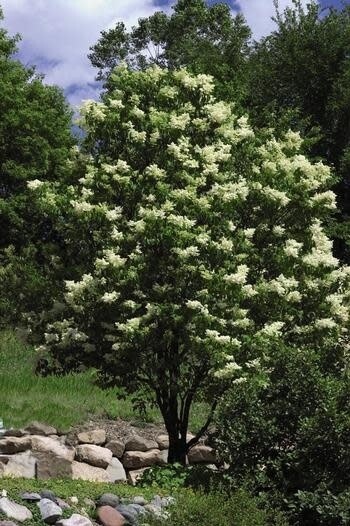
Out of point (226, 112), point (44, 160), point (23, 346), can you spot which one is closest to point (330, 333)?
point (226, 112)

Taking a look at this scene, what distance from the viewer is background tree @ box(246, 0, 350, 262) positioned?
32.0 metres

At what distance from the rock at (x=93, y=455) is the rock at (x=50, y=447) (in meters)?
0.22

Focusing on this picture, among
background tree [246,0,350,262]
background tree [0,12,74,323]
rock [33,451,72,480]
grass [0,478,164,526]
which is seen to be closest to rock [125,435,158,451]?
rock [33,451,72,480]

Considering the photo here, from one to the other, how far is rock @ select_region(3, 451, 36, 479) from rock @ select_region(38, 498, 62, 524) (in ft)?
12.5

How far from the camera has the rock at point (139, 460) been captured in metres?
A: 14.1

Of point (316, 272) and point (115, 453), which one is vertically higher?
point (316, 272)

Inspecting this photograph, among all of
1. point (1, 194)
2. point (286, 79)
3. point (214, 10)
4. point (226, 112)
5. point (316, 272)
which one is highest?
point (214, 10)

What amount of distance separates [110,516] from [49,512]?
684mm

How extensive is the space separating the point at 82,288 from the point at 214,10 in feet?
130

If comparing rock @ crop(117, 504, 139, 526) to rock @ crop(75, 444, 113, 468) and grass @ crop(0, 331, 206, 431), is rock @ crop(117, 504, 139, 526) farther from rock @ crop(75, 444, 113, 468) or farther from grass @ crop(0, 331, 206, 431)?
grass @ crop(0, 331, 206, 431)

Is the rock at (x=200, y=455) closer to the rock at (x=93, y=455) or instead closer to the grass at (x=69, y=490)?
the rock at (x=93, y=455)

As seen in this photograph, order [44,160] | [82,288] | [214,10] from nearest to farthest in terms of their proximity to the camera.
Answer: [82,288] < [44,160] < [214,10]

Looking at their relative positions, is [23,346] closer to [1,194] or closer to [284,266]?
[284,266]

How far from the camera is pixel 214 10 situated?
48000 mm
